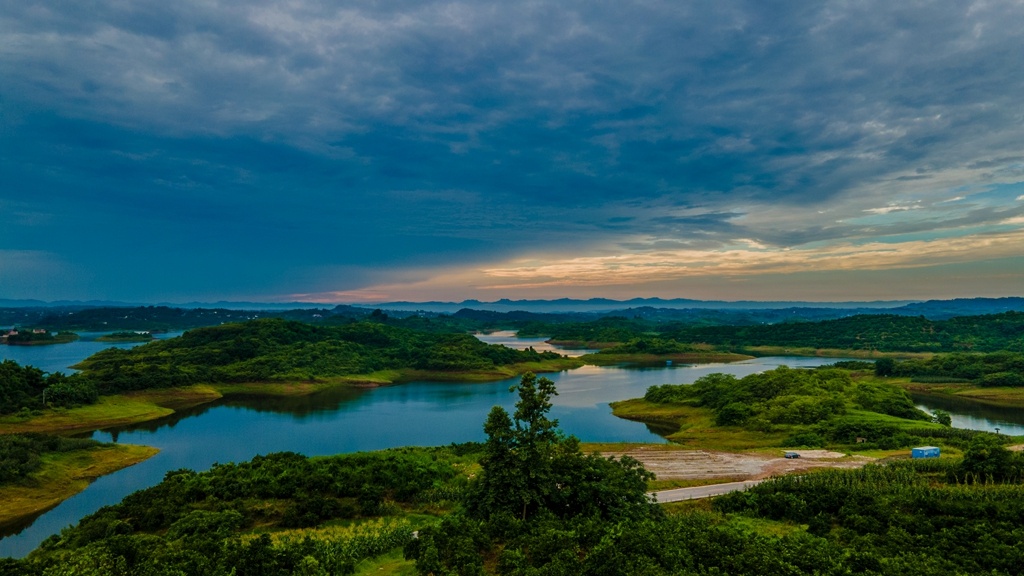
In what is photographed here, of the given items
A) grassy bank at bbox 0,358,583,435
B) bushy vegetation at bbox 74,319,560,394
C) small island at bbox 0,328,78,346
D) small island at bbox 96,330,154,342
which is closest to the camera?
grassy bank at bbox 0,358,583,435

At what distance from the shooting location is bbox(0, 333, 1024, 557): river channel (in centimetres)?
3674

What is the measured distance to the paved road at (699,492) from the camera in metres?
27.0

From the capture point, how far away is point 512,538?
1798 centimetres

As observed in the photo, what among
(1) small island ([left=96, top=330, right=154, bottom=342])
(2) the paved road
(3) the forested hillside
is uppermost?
(3) the forested hillside

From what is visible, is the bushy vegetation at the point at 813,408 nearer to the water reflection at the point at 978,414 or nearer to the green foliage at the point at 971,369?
the water reflection at the point at 978,414

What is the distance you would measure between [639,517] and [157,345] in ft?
376

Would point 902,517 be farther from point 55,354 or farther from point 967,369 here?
point 55,354

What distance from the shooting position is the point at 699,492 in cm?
2803

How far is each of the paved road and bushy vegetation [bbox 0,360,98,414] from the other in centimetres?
6194

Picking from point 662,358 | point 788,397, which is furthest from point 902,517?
point 662,358

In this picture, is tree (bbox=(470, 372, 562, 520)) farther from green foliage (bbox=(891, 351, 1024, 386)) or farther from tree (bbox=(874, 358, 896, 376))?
tree (bbox=(874, 358, 896, 376))

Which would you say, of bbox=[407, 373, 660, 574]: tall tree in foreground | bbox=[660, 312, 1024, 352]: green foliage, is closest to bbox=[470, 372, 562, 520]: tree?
bbox=[407, 373, 660, 574]: tall tree in foreground

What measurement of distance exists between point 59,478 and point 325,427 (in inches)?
952

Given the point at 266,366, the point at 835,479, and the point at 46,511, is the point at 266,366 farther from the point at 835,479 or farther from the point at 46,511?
the point at 835,479
